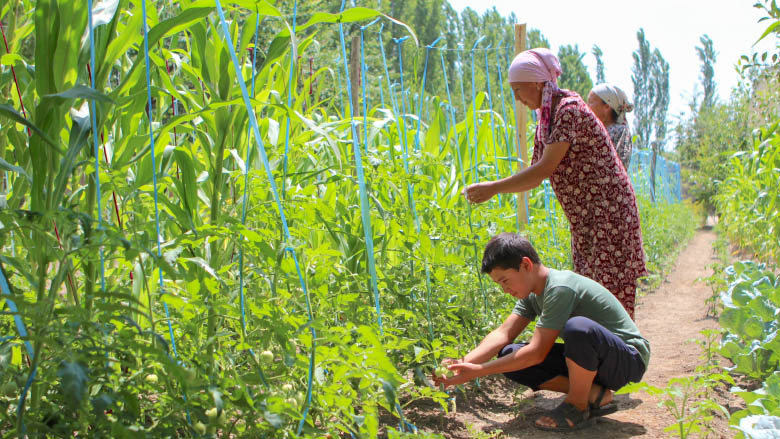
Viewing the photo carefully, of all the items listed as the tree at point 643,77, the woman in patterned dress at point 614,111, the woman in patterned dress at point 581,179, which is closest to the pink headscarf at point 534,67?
the woman in patterned dress at point 581,179

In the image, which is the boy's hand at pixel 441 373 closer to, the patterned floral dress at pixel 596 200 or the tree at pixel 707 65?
the patterned floral dress at pixel 596 200

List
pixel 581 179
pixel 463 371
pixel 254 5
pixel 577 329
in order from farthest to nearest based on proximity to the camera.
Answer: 1. pixel 581 179
2. pixel 577 329
3. pixel 463 371
4. pixel 254 5

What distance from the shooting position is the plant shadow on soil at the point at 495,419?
7.47 feet

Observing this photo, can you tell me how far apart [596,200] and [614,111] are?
1195mm

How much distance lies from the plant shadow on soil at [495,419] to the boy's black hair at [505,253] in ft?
1.57

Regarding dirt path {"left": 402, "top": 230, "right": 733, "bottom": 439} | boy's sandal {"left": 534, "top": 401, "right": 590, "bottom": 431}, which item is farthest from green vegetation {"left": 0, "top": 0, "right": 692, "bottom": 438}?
boy's sandal {"left": 534, "top": 401, "right": 590, "bottom": 431}

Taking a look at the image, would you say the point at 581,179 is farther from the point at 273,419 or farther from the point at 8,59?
the point at 8,59

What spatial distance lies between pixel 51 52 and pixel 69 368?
2.67ft

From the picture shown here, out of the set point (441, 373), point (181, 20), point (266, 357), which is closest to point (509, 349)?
point (441, 373)

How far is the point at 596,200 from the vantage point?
2.66 meters

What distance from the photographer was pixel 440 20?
34406mm

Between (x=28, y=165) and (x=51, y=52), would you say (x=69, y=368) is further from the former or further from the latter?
(x=28, y=165)

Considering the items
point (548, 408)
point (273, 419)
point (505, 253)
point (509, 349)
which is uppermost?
point (505, 253)

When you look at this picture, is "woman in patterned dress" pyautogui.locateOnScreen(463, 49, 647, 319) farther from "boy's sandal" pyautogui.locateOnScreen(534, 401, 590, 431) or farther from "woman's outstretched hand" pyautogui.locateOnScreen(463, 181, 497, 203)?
"boy's sandal" pyautogui.locateOnScreen(534, 401, 590, 431)
